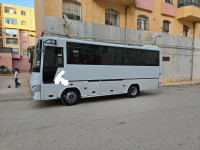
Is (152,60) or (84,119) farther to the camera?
(152,60)

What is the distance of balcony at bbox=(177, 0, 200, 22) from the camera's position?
1533 cm

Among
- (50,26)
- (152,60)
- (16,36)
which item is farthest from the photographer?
(16,36)

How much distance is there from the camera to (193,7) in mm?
15312

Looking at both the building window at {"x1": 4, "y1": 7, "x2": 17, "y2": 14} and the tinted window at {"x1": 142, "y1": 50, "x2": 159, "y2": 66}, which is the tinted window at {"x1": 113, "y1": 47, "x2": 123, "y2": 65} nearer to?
the tinted window at {"x1": 142, "y1": 50, "x2": 159, "y2": 66}

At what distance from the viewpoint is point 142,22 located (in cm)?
1459

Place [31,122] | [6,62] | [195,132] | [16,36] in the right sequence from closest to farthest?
[195,132] → [31,122] → [6,62] → [16,36]

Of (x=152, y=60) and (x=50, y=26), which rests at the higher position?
(x=50, y=26)

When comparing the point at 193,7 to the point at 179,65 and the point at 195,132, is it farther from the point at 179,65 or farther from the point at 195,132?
the point at 195,132

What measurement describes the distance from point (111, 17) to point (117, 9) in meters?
0.99

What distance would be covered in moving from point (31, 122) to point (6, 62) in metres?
35.9

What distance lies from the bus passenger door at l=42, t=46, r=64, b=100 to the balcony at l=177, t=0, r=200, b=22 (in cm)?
1674

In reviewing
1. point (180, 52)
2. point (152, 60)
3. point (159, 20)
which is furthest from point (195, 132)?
point (180, 52)

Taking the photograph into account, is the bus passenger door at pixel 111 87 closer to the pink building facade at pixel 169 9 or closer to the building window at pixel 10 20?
the pink building facade at pixel 169 9

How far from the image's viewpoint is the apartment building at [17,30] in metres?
35.6
